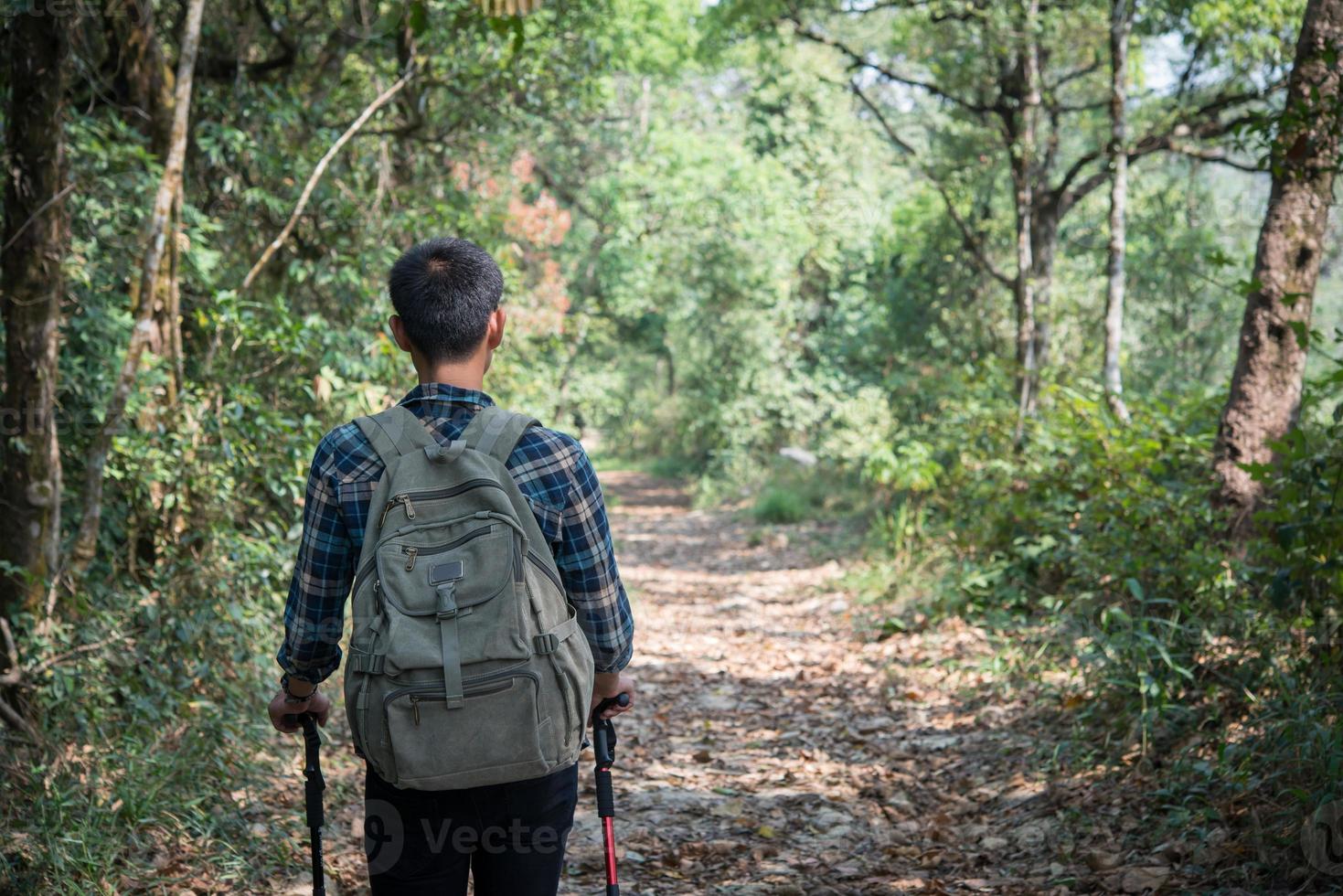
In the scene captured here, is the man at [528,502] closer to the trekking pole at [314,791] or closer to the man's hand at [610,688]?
the man's hand at [610,688]

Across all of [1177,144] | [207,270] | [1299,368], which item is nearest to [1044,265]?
[1177,144]

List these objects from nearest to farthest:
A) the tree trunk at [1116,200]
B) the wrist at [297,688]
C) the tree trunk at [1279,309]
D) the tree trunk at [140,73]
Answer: the wrist at [297,688]
the tree trunk at [1279,309]
the tree trunk at [140,73]
the tree trunk at [1116,200]

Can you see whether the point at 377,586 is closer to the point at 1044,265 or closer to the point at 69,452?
the point at 69,452

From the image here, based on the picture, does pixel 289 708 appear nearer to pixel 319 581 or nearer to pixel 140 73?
pixel 319 581

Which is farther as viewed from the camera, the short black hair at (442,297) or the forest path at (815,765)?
the forest path at (815,765)

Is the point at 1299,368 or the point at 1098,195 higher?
the point at 1098,195

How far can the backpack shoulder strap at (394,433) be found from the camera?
208 cm

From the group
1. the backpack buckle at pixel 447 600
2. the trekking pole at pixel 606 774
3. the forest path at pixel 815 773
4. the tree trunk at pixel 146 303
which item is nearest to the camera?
the backpack buckle at pixel 447 600

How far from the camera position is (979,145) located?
13.5m

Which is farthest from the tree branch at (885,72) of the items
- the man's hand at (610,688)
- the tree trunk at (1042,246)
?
the man's hand at (610,688)

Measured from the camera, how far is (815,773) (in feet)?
18.4

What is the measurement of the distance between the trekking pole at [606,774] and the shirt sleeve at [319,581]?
2.02 feet

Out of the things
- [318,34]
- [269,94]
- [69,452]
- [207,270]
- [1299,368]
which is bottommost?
[69,452]

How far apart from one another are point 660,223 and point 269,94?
1353 cm
